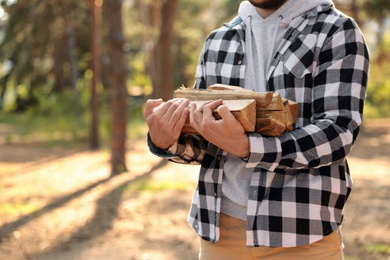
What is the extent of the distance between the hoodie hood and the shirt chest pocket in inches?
3.7

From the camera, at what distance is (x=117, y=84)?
11.2m

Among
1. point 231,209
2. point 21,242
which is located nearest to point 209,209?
point 231,209

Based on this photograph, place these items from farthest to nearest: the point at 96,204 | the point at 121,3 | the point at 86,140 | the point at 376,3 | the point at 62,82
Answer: the point at 62,82 → the point at 376,3 → the point at 86,140 → the point at 121,3 → the point at 96,204

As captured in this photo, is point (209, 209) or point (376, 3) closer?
point (209, 209)

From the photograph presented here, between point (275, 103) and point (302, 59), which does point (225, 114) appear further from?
point (302, 59)

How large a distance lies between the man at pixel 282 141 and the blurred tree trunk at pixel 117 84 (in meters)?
8.97

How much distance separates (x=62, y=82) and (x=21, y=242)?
22.0 meters

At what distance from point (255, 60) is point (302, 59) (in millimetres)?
203

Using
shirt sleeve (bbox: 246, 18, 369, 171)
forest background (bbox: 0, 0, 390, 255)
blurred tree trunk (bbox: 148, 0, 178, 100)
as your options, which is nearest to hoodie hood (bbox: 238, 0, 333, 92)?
shirt sleeve (bbox: 246, 18, 369, 171)

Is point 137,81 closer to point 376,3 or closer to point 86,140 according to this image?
point 376,3

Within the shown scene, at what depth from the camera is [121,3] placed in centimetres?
1100

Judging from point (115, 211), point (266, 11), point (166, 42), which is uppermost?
point (266, 11)

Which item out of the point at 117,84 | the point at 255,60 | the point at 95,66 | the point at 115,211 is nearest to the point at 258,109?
the point at 255,60

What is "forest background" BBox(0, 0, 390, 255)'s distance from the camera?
11.5 metres
